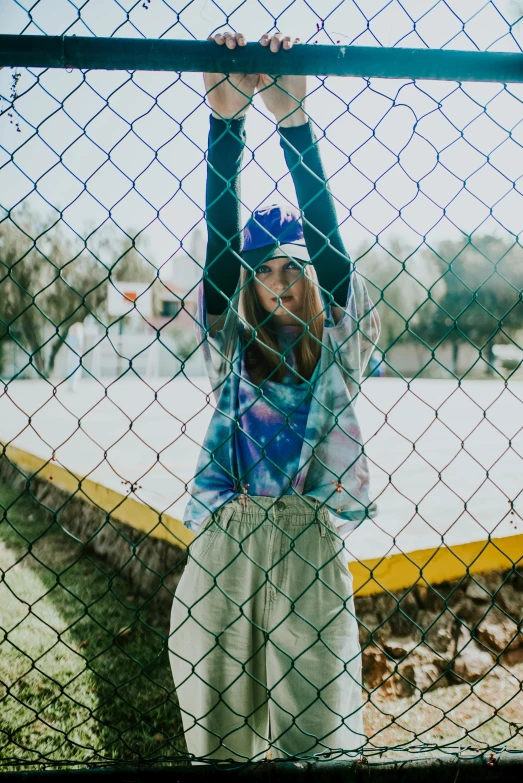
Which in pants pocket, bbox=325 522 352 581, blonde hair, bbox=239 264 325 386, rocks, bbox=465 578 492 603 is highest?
blonde hair, bbox=239 264 325 386

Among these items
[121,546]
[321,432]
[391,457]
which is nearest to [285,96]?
[321,432]

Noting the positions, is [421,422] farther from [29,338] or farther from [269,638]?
[29,338]

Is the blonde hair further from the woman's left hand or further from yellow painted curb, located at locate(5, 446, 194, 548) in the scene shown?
yellow painted curb, located at locate(5, 446, 194, 548)

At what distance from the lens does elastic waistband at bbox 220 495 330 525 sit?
1292 millimetres

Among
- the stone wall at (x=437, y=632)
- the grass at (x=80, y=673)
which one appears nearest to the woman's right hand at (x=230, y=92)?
the grass at (x=80, y=673)

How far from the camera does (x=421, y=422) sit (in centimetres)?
749

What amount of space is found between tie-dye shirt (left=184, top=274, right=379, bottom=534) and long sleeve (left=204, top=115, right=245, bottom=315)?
3 cm

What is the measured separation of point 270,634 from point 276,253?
2.91 ft

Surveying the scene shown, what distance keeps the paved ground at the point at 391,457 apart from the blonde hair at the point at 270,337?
178 millimetres

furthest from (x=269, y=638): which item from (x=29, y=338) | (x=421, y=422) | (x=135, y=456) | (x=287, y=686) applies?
(x=29, y=338)

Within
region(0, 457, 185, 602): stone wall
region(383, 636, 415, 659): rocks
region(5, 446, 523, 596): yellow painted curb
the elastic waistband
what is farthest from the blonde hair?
region(383, 636, 415, 659): rocks

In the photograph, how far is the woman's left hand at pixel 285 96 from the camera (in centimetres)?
120

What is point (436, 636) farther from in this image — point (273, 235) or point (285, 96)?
point (285, 96)

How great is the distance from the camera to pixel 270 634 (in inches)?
50.4
